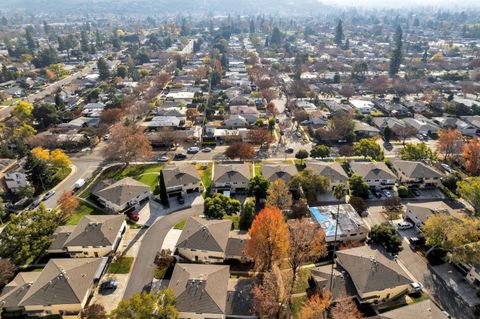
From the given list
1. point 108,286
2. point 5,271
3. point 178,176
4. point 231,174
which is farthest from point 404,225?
point 5,271

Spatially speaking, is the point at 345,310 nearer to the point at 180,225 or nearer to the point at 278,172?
the point at 180,225

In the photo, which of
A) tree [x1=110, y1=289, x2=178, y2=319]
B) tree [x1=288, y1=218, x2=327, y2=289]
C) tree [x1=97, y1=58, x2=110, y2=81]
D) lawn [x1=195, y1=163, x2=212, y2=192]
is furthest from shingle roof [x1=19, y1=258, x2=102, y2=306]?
tree [x1=97, y1=58, x2=110, y2=81]

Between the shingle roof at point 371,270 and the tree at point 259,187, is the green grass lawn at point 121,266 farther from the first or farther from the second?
the shingle roof at point 371,270

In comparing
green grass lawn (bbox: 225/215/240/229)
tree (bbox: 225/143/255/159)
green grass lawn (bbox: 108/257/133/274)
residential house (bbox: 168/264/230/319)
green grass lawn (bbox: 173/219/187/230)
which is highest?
tree (bbox: 225/143/255/159)

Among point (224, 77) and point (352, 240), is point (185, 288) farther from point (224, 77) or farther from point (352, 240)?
point (224, 77)

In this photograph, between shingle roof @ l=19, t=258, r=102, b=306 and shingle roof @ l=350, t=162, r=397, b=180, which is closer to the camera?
shingle roof @ l=19, t=258, r=102, b=306

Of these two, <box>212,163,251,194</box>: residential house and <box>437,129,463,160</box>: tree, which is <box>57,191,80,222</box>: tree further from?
<box>437,129,463,160</box>: tree

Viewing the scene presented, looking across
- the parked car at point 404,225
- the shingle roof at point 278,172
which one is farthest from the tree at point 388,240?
the shingle roof at point 278,172
